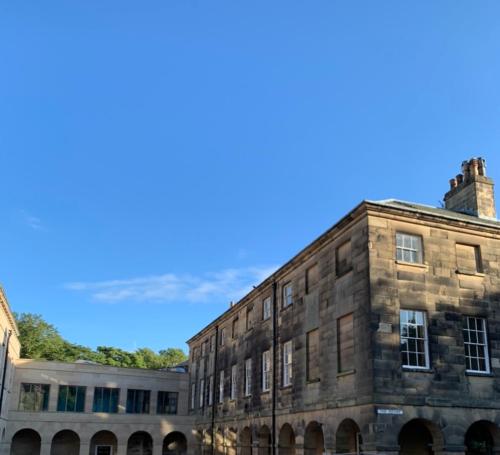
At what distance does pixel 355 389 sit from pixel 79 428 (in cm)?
3021

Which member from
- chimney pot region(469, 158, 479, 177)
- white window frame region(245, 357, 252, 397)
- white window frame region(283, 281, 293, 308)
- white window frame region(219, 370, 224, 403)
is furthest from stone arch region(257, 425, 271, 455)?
chimney pot region(469, 158, 479, 177)

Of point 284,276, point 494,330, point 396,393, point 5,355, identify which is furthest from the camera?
point 5,355

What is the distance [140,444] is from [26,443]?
901 centimetres

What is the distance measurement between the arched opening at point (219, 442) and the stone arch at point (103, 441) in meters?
12.5

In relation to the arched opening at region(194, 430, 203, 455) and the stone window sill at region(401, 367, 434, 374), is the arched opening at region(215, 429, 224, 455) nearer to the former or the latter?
the arched opening at region(194, 430, 203, 455)

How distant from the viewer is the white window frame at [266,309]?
29.4 meters

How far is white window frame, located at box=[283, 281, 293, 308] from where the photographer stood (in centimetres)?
2637

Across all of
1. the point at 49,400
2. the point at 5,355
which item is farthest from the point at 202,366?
the point at 5,355

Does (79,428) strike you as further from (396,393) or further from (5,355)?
(396,393)

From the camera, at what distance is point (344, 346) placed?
65.8 ft

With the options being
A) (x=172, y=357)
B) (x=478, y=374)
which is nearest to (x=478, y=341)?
(x=478, y=374)

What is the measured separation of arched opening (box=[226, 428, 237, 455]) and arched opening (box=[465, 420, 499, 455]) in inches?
644

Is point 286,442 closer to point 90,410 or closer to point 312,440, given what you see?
point 312,440

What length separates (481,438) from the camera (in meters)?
19.1
